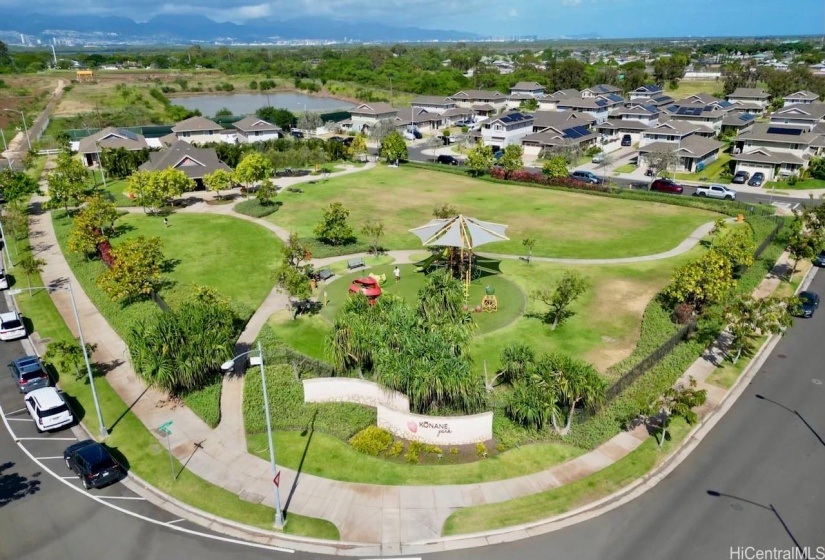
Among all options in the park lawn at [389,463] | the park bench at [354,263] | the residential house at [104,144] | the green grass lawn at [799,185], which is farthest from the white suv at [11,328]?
the green grass lawn at [799,185]

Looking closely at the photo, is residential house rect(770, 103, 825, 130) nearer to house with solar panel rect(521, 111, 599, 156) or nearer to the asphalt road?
the asphalt road

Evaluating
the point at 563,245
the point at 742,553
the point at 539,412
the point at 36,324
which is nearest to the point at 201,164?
the point at 36,324

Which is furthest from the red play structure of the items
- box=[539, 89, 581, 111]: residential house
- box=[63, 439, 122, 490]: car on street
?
box=[539, 89, 581, 111]: residential house

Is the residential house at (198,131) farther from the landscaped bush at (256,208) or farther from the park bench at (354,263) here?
the park bench at (354,263)

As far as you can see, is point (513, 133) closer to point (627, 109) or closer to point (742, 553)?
point (627, 109)

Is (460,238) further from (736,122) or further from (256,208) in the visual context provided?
(736,122)

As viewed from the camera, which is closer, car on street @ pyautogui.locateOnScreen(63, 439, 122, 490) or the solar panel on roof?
car on street @ pyautogui.locateOnScreen(63, 439, 122, 490)
